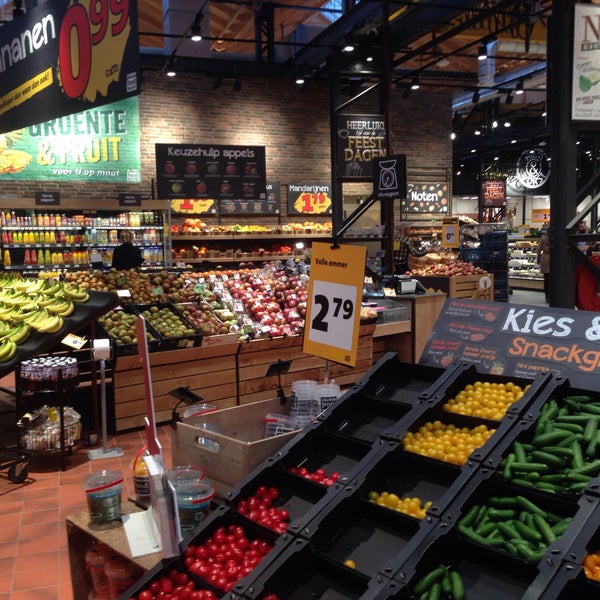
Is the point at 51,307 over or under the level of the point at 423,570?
over

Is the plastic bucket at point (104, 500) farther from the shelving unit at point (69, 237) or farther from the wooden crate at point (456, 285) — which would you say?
the wooden crate at point (456, 285)

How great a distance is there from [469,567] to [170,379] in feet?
13.9

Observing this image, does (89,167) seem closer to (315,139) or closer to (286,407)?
(315,139)

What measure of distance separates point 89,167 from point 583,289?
906 cm

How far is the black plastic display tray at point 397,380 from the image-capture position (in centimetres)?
283

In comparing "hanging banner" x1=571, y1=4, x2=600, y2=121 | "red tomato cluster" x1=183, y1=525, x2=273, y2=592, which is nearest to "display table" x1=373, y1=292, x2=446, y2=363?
"hanging banner" x1=571, y1=4, x2=600, y2=121

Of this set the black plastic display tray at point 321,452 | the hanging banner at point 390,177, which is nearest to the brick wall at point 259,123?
the hanging banner at point 390,177

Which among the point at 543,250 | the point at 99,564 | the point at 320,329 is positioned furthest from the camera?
the point at 543,250

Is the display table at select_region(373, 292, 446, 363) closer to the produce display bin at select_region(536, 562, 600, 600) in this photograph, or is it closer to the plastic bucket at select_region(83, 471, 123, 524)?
the plastic bucket at select_region(83, 471, 123, 524)

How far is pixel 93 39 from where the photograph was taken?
4.05 m

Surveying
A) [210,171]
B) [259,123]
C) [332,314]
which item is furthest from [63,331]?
[259,123]

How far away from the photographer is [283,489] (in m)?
2.54

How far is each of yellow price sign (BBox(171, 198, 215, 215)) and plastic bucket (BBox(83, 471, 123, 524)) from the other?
1000 centimetres

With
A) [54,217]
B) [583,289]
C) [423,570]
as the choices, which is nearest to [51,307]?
[423,570]
